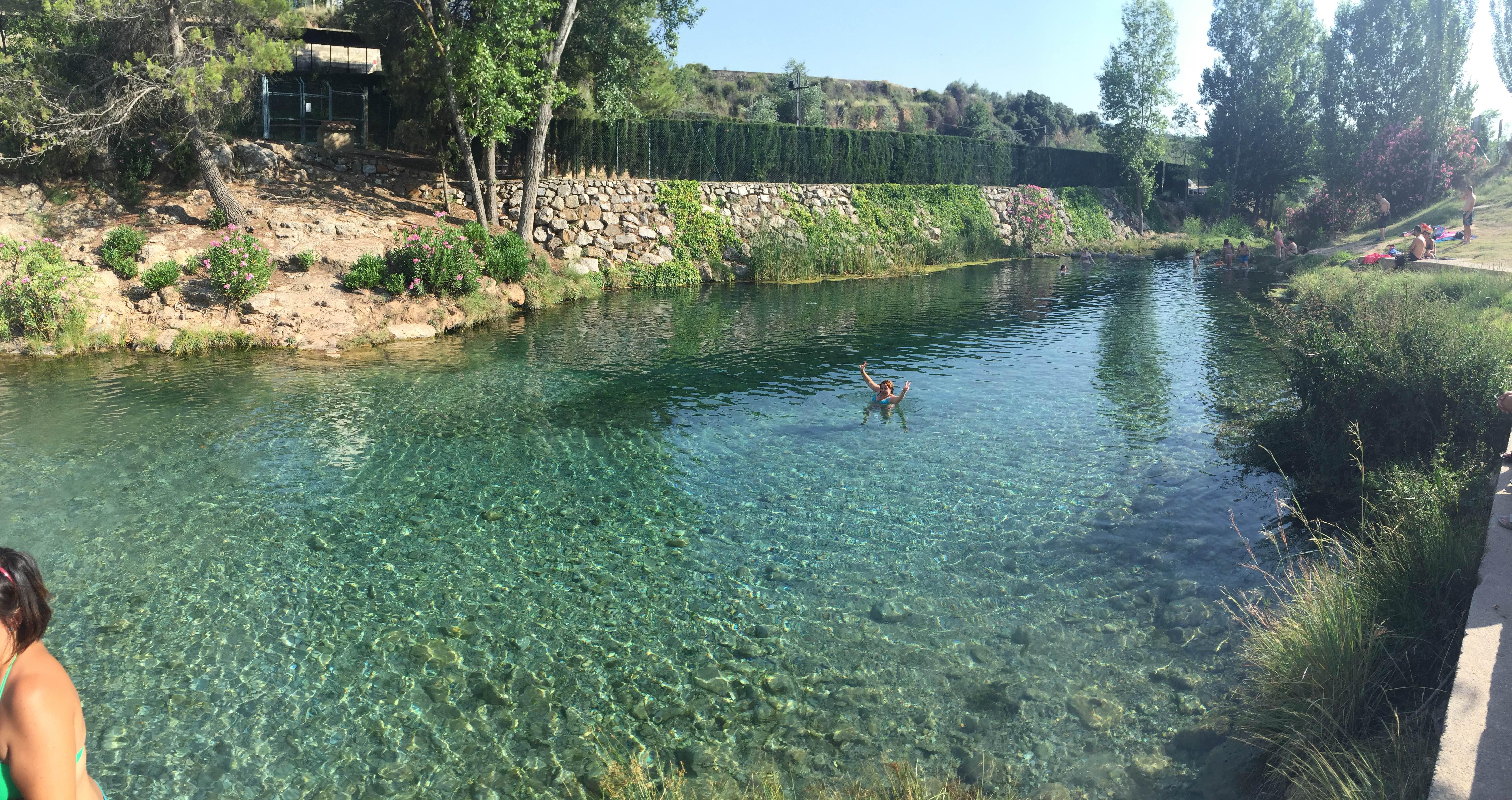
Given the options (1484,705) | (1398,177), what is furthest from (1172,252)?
(1484,705)

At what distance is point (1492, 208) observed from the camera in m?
27.4

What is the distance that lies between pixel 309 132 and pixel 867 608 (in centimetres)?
2616

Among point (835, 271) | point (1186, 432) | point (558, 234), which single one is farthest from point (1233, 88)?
point (1186, 432)

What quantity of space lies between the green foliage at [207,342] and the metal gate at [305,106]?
11193mm

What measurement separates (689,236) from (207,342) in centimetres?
1598

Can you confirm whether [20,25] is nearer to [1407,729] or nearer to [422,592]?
[422,592]

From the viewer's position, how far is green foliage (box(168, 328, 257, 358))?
16.6 metres

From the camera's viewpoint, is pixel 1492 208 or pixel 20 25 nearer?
pixel 20 25

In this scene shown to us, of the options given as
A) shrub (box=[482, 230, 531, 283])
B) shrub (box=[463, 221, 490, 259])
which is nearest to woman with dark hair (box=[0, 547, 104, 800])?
shrub (box=[482, 230, 531, 283])

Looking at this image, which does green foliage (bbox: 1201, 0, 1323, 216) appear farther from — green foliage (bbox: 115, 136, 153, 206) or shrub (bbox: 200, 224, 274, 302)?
green foliage (bbox: 115, 136, 153, 206)

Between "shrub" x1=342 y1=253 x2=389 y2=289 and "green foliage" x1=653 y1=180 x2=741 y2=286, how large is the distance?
31.0 feet

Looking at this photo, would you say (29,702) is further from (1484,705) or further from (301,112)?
(301,112)

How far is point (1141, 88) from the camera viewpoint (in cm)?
4750

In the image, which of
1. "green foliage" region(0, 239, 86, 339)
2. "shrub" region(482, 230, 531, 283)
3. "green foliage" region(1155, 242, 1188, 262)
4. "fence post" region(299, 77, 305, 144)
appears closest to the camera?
"green foliage" region(0, 239, 86, 339)
